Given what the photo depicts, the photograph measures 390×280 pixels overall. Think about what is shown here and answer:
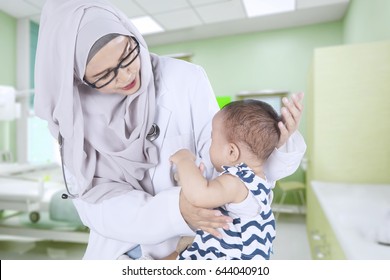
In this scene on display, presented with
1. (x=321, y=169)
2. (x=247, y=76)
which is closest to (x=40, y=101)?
(x=247, y=76)

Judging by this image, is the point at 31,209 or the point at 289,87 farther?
the point at 31,209

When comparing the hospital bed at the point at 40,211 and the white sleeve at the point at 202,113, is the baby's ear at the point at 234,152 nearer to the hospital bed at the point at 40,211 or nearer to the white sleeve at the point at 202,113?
the white sleeve at the point at 202,113

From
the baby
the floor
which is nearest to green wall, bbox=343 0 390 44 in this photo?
the floor

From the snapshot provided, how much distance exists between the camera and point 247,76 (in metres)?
1.02

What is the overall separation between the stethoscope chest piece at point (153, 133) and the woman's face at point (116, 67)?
0.09 m

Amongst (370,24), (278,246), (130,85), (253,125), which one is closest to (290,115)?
(253,125)

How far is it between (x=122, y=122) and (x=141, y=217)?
193 millimetres

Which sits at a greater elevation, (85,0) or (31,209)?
(85,0)

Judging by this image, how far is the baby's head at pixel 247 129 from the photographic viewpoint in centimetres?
53

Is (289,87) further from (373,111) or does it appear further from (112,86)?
(112,86)

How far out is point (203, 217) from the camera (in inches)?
19.6

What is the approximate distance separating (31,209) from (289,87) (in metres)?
1.97
